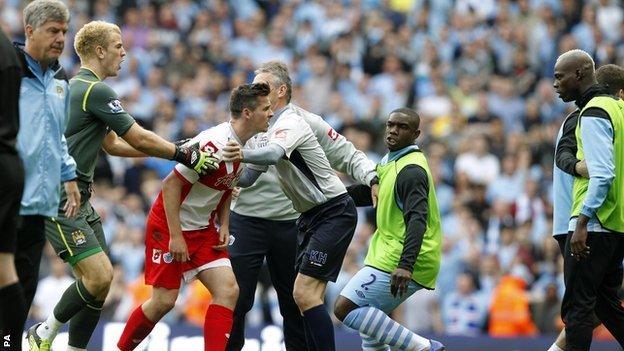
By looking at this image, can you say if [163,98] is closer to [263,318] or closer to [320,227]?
[263,318]

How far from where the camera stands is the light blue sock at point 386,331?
9.64m

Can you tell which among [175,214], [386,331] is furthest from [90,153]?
[386,331]

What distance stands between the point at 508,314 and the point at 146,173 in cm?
568

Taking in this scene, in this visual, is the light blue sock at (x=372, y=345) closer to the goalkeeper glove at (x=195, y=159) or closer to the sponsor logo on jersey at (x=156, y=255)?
the sponsor logo on jersey at (x=156, y=255)

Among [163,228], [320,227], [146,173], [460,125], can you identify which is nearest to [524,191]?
[460,125]

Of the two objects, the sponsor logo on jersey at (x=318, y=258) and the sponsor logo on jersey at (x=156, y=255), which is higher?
the sponsor logo on jersey at (x=318, y=258)

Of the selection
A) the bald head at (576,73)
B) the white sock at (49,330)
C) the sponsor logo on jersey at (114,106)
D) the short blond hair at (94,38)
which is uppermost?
the bald head at (576,73)

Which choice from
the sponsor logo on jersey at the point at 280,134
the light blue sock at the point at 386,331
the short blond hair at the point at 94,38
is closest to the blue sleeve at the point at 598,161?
the light blue sock at the point at 386,331

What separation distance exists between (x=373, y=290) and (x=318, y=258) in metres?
0.55

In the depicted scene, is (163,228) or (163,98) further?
(163,98)

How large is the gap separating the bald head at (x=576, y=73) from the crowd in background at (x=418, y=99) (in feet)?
21.4

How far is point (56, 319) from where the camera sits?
31.7ft

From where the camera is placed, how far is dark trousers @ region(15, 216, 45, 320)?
8266 millimetres

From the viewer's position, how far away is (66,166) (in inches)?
340
